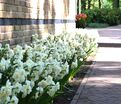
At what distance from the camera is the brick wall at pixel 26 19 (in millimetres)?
7754

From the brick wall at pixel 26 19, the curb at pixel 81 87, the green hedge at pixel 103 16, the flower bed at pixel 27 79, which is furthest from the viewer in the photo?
the green hedge at pixel 103 16

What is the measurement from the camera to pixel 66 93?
8266 mm

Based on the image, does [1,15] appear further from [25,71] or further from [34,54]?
[25,71]

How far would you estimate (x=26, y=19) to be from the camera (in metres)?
9.42

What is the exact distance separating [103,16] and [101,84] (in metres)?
36.4

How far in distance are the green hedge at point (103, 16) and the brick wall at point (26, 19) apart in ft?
101

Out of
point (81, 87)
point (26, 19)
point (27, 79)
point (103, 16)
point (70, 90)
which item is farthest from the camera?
point (103, 16)

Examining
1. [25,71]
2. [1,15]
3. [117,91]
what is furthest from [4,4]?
[25,71]

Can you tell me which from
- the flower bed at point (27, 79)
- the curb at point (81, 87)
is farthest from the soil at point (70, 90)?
the flower bed at point (27, 79)

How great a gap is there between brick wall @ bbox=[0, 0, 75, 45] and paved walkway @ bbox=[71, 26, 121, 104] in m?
1.58

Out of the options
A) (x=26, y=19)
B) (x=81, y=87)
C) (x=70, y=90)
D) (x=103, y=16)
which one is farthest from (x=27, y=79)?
(x=103, y=16)

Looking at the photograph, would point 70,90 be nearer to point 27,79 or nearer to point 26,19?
point 26,19

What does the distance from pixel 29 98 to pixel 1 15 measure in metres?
3.15

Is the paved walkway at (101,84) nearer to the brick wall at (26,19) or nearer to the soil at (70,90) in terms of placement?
the soil at (70,90)
